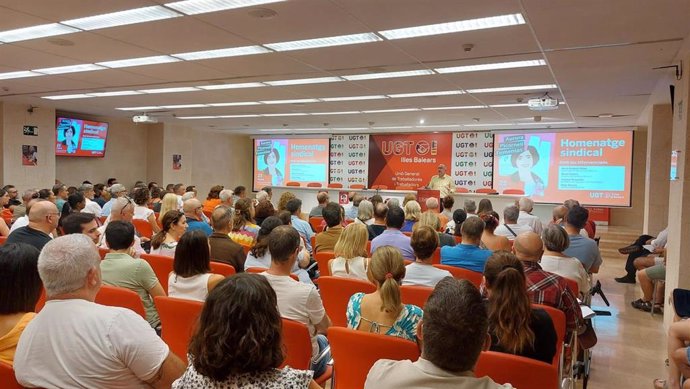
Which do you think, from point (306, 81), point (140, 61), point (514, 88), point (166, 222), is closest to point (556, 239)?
point (166, 222)

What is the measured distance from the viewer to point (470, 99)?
866 cm

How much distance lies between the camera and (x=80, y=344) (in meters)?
1.61

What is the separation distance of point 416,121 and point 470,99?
3.87 meters

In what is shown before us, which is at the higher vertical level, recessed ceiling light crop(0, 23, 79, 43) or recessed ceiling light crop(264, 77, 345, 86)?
recessed ceiling light crop(264, 77, 345, 86)

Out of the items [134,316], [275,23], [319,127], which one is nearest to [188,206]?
[275,23]

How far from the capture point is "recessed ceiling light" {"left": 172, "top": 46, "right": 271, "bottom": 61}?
18.2 ft

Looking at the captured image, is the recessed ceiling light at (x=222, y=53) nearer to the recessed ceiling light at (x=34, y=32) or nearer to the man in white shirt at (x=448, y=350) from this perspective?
the recessed ceiling light at (x=34, y=32)

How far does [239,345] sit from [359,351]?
0.86m

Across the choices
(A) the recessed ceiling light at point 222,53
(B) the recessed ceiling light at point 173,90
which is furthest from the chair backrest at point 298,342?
(B) the recessed ceiling light at point 173,90

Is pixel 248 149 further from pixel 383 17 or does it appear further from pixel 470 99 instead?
pixel 383 17

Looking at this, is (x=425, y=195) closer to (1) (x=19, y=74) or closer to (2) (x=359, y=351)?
(1) (x=19, y=74)

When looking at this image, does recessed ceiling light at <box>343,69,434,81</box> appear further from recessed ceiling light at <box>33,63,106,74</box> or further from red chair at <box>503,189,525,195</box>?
red chair at <box>503,189,525,195</box>

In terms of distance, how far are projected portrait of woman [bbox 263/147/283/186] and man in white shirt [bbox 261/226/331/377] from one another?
14967 mm

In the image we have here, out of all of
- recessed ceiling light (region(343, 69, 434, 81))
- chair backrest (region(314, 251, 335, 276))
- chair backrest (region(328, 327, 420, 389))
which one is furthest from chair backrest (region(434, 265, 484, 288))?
recessed ceiling light (region(343, 69, 434, 81))
